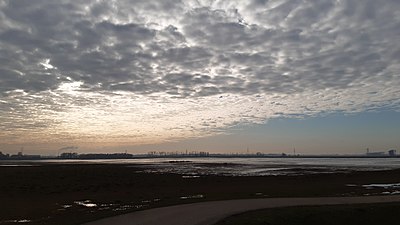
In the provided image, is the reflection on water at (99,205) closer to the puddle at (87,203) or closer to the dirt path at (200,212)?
the puddle at (87,203)

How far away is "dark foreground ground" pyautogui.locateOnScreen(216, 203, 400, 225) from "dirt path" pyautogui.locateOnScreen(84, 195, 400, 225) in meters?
1.03

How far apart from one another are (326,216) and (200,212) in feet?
Answer: 18.8

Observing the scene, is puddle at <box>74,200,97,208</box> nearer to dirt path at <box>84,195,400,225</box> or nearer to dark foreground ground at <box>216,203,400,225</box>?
dirt path at <box>84,195,400,225</box>

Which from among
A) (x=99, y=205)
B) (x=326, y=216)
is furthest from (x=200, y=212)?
(x=99, y=205)

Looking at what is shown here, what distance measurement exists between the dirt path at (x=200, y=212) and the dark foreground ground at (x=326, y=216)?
1.03 meters

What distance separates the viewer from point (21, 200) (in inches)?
1072

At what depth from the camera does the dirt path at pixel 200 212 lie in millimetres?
15125

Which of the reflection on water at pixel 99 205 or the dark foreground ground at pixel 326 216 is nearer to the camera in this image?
the dark foreground ground at pixel 326 216

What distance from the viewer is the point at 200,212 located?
17.3 m

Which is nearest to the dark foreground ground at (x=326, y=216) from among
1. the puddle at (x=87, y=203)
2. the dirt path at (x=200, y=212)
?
the dirt path at (x=200, y=212)

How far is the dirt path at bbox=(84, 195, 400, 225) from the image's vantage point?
1512 centimetres

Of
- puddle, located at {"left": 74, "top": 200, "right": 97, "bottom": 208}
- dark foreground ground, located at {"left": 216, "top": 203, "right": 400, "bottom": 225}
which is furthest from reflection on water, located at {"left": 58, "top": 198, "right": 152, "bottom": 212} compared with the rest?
dark foreground ground, located at {"left": 216, "top": 203, "right": 400, "bottom": 225}

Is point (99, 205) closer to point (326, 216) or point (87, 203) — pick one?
point (87, 203)

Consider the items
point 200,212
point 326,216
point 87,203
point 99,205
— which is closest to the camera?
point 326,216
